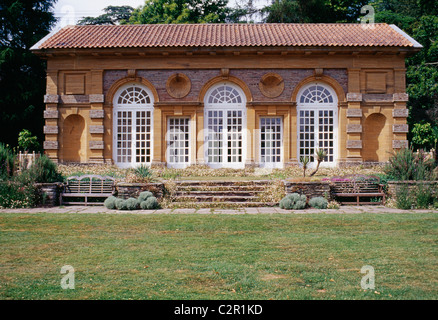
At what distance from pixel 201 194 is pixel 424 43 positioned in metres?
16.3

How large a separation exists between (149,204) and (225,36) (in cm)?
1049

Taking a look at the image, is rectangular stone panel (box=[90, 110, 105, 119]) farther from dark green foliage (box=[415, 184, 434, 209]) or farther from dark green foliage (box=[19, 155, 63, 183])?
dark green foliage (box=[415, 184, 434, 209])

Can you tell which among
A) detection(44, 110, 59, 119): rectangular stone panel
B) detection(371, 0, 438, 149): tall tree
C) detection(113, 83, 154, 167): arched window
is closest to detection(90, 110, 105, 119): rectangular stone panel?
detection(113, 83, 154, 167): arched window

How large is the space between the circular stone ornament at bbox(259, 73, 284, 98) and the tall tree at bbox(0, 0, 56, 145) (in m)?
13.8

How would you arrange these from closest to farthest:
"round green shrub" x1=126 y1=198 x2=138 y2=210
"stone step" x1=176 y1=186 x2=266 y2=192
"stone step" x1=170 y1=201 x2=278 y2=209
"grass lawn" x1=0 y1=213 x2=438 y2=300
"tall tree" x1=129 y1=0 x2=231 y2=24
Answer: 1. "grass lawn" x1=0 y1=213 x2=438 y2=300
2. "round green shrub" x1=126 y1=198 x2=138 y2=210
3. "stone step" x1=170 y1=201 x2=278 y2=209
4. "stone step" x1=176 y1=186 x2=266 y2=192
5. "tall tree" x1=129 y1=0 x2=231 y2=24

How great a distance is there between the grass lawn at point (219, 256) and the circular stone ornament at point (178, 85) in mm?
9556

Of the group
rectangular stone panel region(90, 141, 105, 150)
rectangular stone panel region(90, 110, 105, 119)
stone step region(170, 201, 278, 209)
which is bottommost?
stone step region(170, 201, 278, 209)

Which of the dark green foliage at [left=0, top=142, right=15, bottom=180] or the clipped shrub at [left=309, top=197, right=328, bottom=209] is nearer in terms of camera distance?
the clipped shrub at [left=309, top=197, right=328, bottom=209]

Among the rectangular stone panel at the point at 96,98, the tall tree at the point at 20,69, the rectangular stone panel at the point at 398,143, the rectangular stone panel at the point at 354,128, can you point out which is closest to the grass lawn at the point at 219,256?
the rectangular stone panel at the point at 354,128

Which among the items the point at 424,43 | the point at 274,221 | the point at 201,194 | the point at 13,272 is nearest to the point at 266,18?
the point at 424,43

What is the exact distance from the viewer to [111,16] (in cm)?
3553

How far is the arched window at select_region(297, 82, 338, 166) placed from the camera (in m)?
18.4

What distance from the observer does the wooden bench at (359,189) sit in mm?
12648

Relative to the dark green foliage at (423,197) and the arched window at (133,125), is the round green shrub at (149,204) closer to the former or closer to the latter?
the arched window at (133,125)
